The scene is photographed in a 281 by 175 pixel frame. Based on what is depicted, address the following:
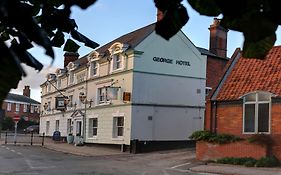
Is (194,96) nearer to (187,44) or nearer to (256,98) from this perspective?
(187,44)

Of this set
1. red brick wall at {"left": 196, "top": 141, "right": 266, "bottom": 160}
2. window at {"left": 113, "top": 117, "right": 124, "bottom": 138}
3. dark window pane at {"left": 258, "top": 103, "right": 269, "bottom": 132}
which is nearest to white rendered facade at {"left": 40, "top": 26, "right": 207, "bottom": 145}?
window at {"left": 113, "top": 117, "right": 124, "bottom": 138}

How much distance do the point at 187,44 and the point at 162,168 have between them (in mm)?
14457

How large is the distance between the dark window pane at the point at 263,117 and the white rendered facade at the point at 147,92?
8853 mm

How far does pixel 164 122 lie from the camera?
33.3 meters

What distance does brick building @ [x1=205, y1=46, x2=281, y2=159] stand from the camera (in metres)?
22.9

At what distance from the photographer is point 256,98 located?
23.8 metres

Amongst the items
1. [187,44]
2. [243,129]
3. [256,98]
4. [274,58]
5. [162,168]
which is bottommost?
[162,168]

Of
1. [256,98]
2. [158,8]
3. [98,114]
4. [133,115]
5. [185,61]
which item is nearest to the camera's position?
[158,8]

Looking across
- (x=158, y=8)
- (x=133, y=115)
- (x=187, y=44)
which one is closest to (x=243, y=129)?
(x=133, y=115)

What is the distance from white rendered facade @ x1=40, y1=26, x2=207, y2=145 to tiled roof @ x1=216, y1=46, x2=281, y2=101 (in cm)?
558

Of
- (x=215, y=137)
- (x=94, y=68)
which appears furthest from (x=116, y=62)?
(x=215, y=137)

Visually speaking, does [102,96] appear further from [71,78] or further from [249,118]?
[249,118]

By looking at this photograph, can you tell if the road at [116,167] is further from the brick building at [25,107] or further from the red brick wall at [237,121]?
the brick building at [25,107]

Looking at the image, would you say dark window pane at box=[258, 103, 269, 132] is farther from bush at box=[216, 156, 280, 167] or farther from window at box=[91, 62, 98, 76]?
window at box=[91, 62, 98, 76]
